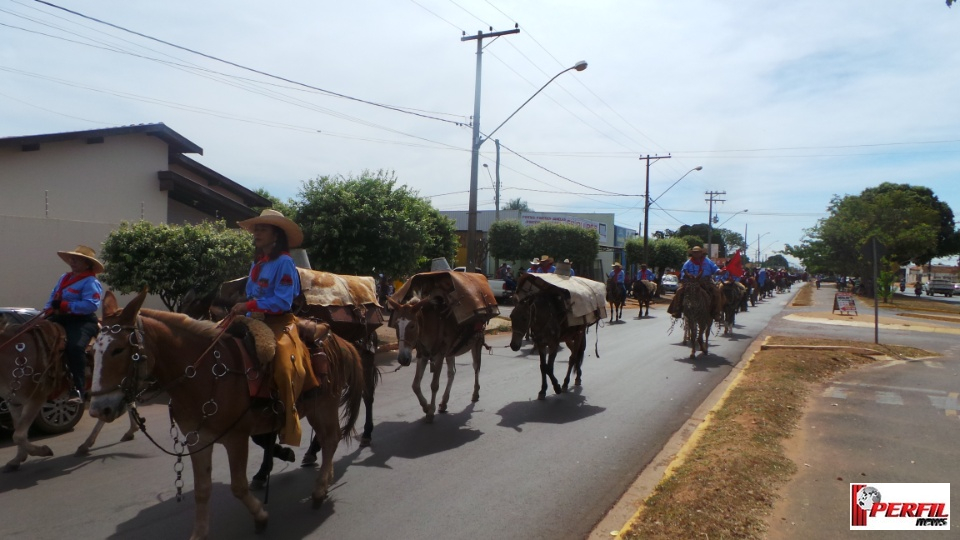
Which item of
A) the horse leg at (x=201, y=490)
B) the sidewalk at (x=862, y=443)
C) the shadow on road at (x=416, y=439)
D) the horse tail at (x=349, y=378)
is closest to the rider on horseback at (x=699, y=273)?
the sidewalk at (x=862, y=443)

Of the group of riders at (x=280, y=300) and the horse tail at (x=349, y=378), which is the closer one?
the group of riders at (x=280, y=300)

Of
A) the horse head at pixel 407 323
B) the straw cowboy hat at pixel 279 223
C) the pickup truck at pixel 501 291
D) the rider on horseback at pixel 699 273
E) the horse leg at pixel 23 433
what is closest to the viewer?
the straw cowboy hat at pixel 279 223

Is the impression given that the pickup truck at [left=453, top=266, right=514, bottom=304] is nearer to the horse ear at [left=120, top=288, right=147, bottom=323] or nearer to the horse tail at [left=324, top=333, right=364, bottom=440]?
the horse tail at [left=324, top=333, right=364, bottom=440]

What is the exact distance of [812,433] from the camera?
26.2 feet

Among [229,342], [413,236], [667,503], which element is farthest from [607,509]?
[413,236]

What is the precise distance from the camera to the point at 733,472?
6.11 meters

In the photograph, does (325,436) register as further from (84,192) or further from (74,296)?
(84,192)

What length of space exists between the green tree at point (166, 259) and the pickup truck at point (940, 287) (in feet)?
246

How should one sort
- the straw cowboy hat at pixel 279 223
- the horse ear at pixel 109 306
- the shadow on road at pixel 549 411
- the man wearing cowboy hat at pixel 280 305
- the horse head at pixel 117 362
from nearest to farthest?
the horse head at pixel 117 362 < the horse ear at pixel 109 306 < the man wearing cowboy hat at pixel 280 305 < the straw cowboy hat at pixel 279 223 < the shadow on road at pixel 549 411

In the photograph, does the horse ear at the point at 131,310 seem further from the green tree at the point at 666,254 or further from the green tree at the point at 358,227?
the green tree at the point at 666,254

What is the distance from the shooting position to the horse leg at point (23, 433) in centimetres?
633

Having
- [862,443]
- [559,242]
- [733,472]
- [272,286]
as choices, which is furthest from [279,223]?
[559,242]

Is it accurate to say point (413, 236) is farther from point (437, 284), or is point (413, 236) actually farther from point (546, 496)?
point (546, 496)

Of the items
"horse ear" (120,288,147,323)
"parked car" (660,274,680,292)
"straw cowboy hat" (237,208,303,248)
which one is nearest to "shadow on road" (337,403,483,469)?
"straw cowboy hat" (237,208,303,248)
